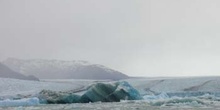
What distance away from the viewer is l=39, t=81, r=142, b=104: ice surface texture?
11.1 meters

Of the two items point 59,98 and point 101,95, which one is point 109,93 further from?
point 59,98

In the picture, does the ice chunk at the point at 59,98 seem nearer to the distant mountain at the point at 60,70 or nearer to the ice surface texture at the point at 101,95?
the ice surface texture at the point at 101,95

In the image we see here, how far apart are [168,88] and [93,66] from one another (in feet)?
92.4

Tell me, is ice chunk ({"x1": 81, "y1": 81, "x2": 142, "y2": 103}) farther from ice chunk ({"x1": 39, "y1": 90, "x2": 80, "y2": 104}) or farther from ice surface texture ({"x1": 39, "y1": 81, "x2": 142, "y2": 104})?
ice chunk ({"x1": 39, "y1": 90, "x2": 80, "y2": 104})

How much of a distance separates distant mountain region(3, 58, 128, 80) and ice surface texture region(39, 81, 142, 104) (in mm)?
30231

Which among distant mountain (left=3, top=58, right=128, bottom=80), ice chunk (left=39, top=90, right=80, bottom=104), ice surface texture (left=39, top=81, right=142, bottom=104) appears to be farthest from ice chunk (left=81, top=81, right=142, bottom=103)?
distant mountain (left=3, top=58, right=128, bottom=80)

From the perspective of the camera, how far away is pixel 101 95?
37.5 ft

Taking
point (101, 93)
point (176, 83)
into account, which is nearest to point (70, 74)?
point (176, 83)

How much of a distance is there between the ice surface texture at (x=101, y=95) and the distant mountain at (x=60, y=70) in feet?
99.2

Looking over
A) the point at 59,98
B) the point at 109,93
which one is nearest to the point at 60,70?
the point at 109,93

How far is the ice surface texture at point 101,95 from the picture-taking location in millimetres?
11125

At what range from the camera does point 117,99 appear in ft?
37.2

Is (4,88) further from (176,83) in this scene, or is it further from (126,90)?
(176,83)

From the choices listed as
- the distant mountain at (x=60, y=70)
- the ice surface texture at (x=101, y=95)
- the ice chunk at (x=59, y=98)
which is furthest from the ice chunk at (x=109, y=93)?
the distant mountain at (x=60, y=70)
